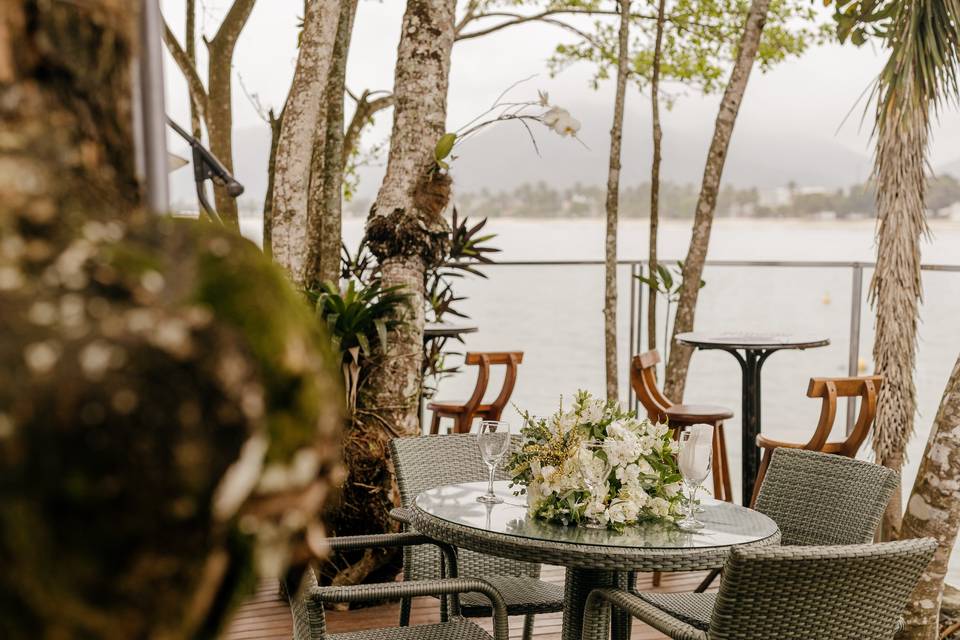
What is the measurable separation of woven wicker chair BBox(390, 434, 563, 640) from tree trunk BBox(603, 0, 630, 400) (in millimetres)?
2798

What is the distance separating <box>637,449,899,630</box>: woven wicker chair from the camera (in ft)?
8.19

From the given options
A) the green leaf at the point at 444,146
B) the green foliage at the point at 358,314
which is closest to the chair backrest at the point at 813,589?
the green foliage at the point at 358,314

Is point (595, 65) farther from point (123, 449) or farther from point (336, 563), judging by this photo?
point (123, 449)

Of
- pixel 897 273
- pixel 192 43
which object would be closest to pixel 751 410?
pixel 897 273

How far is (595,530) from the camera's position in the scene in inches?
85.2

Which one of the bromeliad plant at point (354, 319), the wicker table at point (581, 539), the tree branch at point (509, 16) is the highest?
the tree branch at point (509, 16)

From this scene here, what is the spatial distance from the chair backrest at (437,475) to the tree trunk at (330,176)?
2337mm

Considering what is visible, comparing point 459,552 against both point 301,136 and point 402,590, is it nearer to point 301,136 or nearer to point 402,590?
point 402,590

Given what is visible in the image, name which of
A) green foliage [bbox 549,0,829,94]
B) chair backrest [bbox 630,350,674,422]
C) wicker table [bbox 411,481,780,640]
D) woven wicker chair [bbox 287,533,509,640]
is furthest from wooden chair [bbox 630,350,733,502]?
green foliage [bbox 549,0,829,94]

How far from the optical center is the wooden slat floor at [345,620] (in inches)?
132

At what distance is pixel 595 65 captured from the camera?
31.3 feet

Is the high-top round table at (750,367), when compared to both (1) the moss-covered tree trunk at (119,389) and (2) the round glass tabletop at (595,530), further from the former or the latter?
(1) the moss-covered tree trunk at (119,389)

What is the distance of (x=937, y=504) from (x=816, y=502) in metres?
0.38

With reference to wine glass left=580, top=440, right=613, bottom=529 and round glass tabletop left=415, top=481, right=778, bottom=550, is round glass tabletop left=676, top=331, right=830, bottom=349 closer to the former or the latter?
round glass tabletop left=415, top=481, right=778, bottom=550
